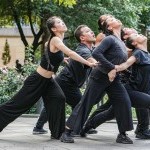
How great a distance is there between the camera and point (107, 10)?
29.5 m

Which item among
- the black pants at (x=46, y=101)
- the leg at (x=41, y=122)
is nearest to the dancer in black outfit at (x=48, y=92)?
the black pants at (x=46, y=101)

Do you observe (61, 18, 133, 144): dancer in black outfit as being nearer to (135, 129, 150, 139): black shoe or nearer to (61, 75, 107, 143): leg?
(61, 75, 107, 143): leg

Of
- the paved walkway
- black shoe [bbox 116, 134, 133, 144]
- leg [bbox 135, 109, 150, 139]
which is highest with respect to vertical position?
leg [bbox 135, 109, 150, 139]

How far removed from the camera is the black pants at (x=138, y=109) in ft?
29.0

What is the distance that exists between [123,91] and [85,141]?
3.24 ft

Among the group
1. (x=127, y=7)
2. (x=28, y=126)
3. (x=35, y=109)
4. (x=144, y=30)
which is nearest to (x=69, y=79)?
(x=28, y=126)

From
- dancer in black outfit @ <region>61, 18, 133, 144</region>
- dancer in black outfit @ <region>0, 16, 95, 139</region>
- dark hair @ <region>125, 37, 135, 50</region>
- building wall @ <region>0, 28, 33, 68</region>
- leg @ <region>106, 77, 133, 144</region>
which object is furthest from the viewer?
building wall @ <region>0, 28, 33, 68</region>

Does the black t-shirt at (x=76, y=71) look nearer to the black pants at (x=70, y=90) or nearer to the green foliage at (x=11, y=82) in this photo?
the black pants at (x=70, y=90)

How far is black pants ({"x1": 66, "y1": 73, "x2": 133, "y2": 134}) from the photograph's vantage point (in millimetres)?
8641

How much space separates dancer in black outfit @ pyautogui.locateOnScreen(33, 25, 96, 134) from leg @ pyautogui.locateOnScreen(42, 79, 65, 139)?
18.6 inches

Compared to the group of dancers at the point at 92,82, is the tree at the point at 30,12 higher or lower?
higher

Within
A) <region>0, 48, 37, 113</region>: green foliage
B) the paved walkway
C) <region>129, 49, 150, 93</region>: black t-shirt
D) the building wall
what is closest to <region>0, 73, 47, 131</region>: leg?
the paved walkway

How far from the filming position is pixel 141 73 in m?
9.02

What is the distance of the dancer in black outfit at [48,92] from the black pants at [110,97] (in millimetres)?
→ 274
